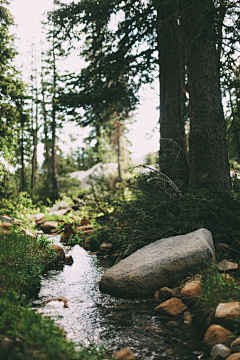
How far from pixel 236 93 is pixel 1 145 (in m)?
8.22

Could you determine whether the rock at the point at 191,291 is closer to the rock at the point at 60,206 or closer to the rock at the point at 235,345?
the rock at the point at 235,345

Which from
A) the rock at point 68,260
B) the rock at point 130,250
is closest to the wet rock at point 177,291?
the rock at point 130,250

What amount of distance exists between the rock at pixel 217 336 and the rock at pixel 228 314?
0.07m

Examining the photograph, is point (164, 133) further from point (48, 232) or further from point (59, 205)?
point (59, 205)

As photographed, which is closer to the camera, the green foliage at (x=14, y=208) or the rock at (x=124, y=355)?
the rock at (x=124, y=355)

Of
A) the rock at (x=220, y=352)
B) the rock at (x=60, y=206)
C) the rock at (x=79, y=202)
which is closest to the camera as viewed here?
the rock at (x=220, y=352)

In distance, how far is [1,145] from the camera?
10414 millimetres

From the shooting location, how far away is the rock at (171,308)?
3804 mm

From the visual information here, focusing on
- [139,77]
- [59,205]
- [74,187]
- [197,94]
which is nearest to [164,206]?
[197,94]

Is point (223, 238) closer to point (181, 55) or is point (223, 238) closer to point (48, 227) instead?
point (181, 55)

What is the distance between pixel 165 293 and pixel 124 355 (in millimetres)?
1681

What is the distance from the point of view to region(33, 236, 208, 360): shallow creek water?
3.03 metres

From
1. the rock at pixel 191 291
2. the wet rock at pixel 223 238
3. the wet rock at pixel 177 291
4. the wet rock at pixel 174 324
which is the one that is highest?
the wet rock at pixel 223 238

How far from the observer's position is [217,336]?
2.97m
